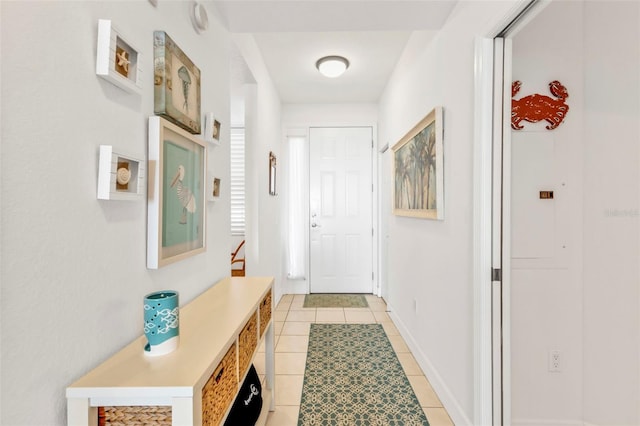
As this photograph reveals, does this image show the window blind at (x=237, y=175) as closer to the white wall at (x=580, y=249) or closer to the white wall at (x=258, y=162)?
the white wall at (x=258, y=162)

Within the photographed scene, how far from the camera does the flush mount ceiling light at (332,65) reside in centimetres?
293

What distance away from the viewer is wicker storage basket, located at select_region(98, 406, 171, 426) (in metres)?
0.75

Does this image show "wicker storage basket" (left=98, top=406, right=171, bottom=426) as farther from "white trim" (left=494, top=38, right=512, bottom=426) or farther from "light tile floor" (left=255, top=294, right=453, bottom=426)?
"white trim" (left=494, top=38, right=512, bottom=426)

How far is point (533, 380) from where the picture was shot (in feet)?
5.40

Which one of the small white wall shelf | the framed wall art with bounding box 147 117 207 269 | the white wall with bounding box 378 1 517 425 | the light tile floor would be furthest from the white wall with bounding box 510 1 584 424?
the small white wall shelf

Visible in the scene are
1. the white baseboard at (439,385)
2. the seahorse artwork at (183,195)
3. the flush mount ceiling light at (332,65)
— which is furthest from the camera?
the flush mount ceiling light at (332,65)

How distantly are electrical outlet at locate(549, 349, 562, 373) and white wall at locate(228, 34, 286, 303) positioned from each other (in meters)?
2.09

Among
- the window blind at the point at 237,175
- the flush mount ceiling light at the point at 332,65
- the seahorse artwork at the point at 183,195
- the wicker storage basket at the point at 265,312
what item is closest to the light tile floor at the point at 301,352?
the wicker storage basket at the point at 265,312

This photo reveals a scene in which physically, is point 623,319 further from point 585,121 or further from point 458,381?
point 585,121

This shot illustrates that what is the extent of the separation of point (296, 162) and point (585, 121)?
10.2 feet

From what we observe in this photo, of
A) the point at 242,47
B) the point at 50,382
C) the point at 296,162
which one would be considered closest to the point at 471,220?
the point at 50,382

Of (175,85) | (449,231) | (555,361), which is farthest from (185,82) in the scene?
(555,361)

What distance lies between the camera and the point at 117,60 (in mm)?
907

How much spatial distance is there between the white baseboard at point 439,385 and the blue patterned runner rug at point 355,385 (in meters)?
0.15
